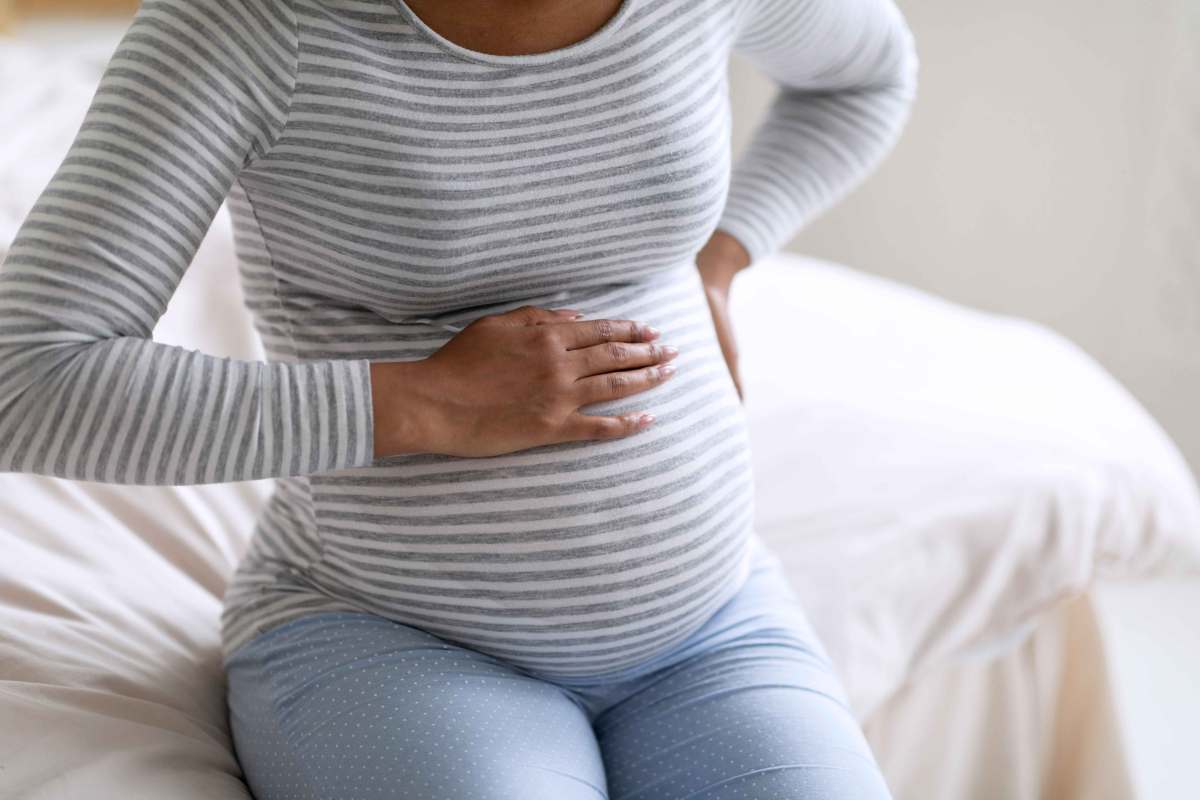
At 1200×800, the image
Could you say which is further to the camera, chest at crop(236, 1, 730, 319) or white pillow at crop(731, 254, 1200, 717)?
white pillow at crop(731, 254, 1200, 717)

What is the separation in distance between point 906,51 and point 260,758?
0.84m

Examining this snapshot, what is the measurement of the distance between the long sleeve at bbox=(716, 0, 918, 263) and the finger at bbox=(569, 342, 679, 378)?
1.06 ft

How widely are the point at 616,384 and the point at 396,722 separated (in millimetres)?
261

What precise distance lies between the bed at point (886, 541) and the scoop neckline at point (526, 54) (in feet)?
1.68

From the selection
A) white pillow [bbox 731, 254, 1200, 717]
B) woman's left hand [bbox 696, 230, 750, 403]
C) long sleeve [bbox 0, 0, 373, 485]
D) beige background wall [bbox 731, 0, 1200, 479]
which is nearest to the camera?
long sleeve [bbox 0, 0, 373, 485]

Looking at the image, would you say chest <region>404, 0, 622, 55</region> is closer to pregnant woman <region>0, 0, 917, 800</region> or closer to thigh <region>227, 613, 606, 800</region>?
pregnant woman <region>0, 0, 917, 800</region>

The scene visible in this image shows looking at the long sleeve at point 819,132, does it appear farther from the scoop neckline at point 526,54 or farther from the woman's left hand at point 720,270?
the scoop neckline at point 526,54

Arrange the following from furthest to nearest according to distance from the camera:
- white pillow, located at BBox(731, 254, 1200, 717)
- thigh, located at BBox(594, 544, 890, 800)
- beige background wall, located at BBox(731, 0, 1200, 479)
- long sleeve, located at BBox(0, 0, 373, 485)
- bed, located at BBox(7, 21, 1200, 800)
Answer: beige background wall, located at BBox(731, 0, 1200, 479)
white pillow, located at BBox(731, 254, 1200, 717)
bed, located at BBox(7, 21, 1200, 800)
thigh, located at BBox(594, 544, 890, 800)
long sleeve, located at BBox(0, 0, 373, 485)

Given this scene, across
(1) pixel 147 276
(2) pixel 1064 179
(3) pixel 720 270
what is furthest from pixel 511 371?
(2) pixel 1064 179

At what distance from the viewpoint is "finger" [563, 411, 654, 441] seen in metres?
0.82

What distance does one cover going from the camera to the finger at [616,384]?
824 mm

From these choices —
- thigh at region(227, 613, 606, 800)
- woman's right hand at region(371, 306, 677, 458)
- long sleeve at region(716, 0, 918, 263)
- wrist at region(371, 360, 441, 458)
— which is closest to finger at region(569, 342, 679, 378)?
woman's right hand at region(371, 306, 677, 458)

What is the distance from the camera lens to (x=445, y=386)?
2.60 feet

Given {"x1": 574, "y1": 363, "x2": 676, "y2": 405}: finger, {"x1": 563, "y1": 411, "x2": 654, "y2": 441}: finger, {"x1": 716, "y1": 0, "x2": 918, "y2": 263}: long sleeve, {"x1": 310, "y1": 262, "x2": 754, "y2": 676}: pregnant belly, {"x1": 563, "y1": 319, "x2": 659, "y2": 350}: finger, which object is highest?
{"x1": 716, "y1": 0, "x2": 918, "y2": 263}: long sleeve
